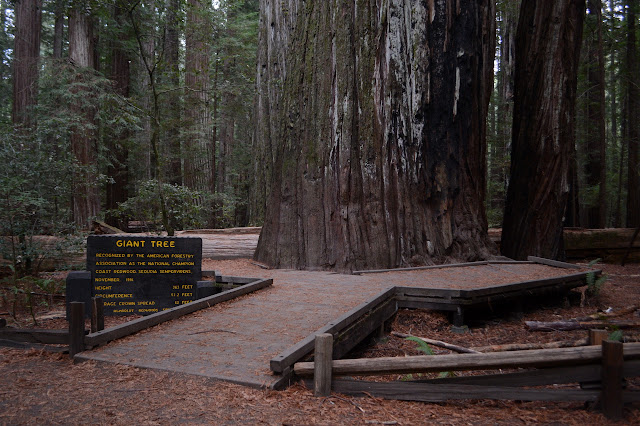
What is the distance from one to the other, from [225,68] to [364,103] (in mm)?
12411

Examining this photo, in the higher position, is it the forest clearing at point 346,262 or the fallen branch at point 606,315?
the forest clearing at point 346,262

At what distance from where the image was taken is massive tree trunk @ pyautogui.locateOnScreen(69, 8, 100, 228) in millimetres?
11758

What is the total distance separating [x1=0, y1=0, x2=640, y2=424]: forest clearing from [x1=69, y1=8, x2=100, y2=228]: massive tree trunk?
0.29 ft

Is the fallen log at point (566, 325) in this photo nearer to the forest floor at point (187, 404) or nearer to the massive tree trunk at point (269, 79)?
the forest floor at point (187, 404)

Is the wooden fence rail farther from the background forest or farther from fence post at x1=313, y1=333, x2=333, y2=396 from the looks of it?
the background forest

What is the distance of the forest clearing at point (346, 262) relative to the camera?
3.09 metres

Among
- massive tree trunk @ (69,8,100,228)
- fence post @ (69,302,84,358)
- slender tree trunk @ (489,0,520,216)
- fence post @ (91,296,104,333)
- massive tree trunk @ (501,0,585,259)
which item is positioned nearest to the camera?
fence post @ (69,302,84,358)

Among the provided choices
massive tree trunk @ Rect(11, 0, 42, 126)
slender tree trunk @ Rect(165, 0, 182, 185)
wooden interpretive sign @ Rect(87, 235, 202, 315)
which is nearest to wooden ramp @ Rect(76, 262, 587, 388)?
wooden interpretive sign @ Rect(87, 235, 202, 315)

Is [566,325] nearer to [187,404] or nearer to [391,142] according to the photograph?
[391,142]

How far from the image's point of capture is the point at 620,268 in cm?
1077

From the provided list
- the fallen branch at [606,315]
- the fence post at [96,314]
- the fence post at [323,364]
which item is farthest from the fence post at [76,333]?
the fallen branch at [606,315]

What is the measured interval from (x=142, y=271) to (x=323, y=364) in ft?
13.1

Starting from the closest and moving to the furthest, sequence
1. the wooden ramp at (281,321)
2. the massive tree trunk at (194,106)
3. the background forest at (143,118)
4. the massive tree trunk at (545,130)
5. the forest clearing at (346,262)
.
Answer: the forest clearing at (346,262) < the wooden ramp at (281,321) < the background forest at (143,118) < the massive tree trunk at (545,130) < the massive tree trunk at (194,106)

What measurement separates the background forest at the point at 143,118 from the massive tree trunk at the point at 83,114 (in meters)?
0.04
